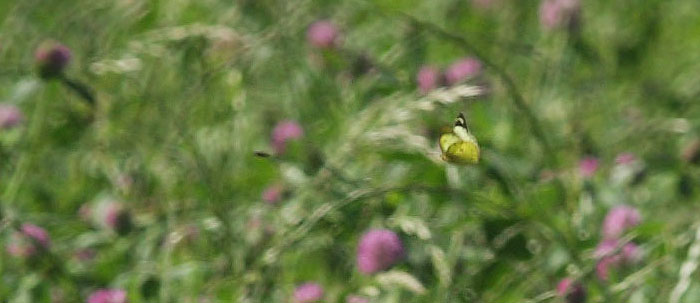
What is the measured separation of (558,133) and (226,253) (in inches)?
26.4

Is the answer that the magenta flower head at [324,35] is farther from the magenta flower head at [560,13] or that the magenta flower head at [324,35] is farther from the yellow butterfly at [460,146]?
the yellow butterfly at [460,146]

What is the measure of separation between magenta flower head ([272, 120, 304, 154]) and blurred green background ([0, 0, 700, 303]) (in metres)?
0.02

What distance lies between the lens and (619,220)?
4.94 ft

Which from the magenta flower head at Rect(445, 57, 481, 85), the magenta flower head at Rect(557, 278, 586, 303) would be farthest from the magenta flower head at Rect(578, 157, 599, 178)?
the magenta flower head at Rect(557, 278, 586, 303)

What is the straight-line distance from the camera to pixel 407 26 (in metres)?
2.03

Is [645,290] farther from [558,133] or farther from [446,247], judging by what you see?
[558,133]

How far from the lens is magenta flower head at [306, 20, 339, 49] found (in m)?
2.12

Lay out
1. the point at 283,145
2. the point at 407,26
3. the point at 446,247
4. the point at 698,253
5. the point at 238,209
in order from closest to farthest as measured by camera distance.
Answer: the point at 698,253 → the point at 446,247 → the point at 238,209 → the point at 283,145 → the point at 407,26

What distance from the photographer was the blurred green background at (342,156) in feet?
4.47

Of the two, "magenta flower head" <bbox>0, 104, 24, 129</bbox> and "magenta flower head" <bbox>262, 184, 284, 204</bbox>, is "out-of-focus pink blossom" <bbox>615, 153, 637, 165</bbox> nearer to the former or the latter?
"magenta flower head" <bbox>262, 184, 284, 204</bbox>

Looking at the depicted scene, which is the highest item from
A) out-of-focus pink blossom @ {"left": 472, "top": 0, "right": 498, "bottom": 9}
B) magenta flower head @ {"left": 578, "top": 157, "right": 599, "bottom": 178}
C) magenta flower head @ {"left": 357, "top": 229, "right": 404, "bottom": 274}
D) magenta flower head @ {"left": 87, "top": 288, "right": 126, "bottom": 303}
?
magenta flower head @ {"left": 357, "top": 229, "right": 404, "bottom": 274}

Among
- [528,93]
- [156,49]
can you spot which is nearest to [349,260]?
[156,49]

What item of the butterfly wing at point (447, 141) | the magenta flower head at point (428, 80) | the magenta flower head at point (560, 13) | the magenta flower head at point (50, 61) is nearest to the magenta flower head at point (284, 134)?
the magenta flower head at point (428, 80)

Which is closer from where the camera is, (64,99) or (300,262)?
Answer: (300,262)
